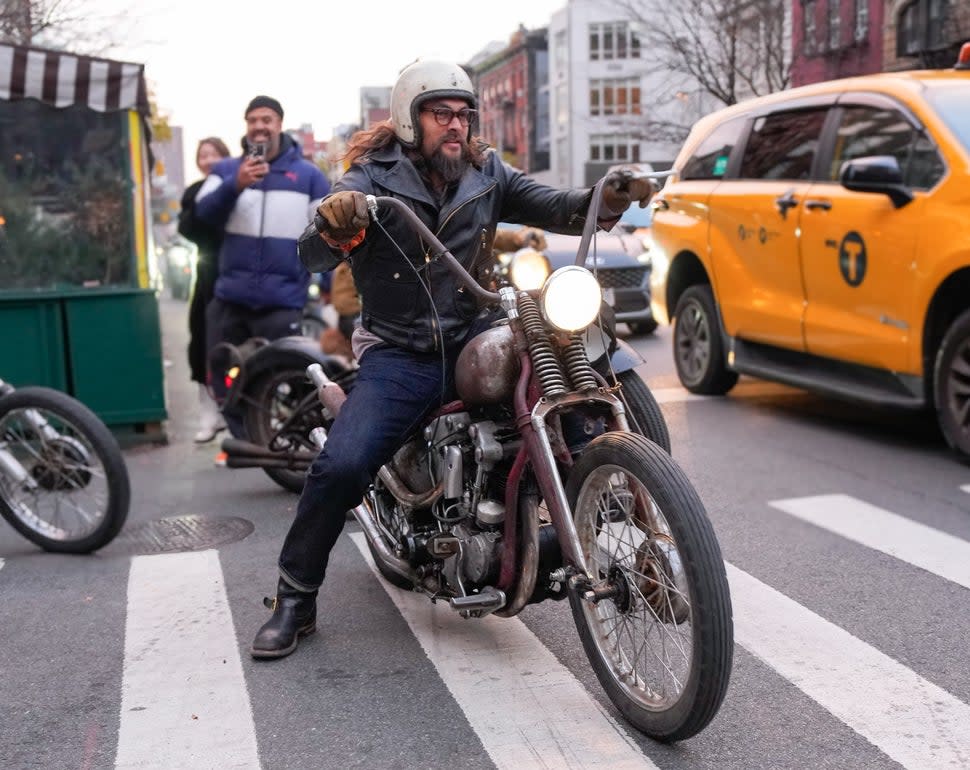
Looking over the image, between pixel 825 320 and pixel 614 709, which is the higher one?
pixel 825 320

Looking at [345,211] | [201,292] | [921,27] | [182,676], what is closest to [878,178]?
[345,211]

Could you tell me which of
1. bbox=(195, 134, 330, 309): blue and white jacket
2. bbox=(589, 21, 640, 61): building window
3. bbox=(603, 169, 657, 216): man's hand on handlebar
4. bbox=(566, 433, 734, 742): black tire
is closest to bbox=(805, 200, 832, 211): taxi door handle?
bbox=(195, 134, 330, 309): blue and white jacket

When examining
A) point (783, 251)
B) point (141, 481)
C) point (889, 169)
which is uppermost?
point (889, 169)

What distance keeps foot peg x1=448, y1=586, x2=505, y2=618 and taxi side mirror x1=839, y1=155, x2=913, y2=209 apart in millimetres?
3945

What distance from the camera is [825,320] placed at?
7.47 m

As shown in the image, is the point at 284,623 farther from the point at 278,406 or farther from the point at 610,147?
the point at 610,147

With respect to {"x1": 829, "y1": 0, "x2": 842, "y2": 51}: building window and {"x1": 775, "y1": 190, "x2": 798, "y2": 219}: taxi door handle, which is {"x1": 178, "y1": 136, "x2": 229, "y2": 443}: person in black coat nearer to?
{"x1": 775, "y1": 190, "x2": 798, "y2": 219}: taxi door handle

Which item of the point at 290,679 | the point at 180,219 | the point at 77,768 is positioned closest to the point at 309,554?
the point at 290,679

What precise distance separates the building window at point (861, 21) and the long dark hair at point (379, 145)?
35017 millimetres

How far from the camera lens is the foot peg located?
372 centimetres

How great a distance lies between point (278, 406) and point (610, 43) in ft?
249

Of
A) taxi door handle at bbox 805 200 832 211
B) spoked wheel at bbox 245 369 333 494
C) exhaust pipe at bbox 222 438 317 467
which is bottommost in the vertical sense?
exhaust pipe at bbox 222 438 317 467

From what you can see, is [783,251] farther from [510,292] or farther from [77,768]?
[77,768]

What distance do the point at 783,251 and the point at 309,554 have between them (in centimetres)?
465
